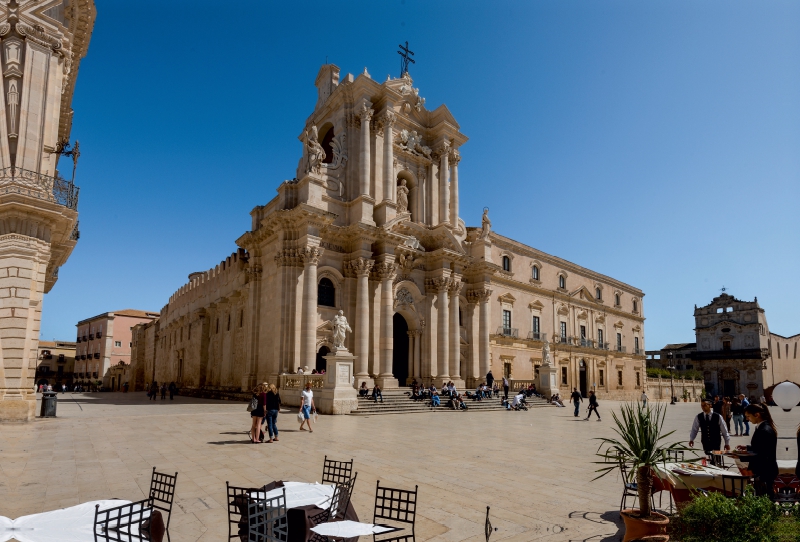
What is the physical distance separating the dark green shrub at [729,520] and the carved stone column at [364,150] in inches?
978

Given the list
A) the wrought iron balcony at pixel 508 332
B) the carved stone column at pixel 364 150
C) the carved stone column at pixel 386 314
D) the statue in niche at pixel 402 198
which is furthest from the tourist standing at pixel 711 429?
the wrought iron balcony at pixel 508 332

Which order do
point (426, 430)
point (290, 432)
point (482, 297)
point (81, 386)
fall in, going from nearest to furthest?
1. point (290, 432)
2. point (426, 430)
3. point (482, 297)
4. point (81, 386)

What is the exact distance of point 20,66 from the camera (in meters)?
17.6

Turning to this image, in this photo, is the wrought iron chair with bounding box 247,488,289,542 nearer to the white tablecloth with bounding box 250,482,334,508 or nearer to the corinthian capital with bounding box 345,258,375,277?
the white tablecloth with bounding box 250,482,334,508

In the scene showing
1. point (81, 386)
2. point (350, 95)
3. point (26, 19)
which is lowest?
point (81, 386)

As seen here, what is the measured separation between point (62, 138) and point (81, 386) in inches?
1893

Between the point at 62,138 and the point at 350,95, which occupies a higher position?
the point at 350,95

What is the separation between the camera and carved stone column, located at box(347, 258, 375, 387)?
27109 millimetres

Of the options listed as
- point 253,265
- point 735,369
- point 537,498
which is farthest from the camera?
point 735,369

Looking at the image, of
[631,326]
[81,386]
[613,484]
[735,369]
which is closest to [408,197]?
[613,484]

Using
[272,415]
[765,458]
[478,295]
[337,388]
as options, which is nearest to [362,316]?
[337,388]

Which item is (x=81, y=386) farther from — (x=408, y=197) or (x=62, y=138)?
(x=408, y=197)

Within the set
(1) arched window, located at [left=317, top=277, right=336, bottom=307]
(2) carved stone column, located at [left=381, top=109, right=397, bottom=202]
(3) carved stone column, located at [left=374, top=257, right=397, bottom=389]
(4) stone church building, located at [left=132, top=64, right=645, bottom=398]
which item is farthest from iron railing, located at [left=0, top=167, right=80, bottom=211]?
(2) carved stone column, located at [left=381, top=109, right=397, bottom=202]

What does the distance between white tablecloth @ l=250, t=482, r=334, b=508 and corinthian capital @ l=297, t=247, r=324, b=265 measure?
69.1ft
